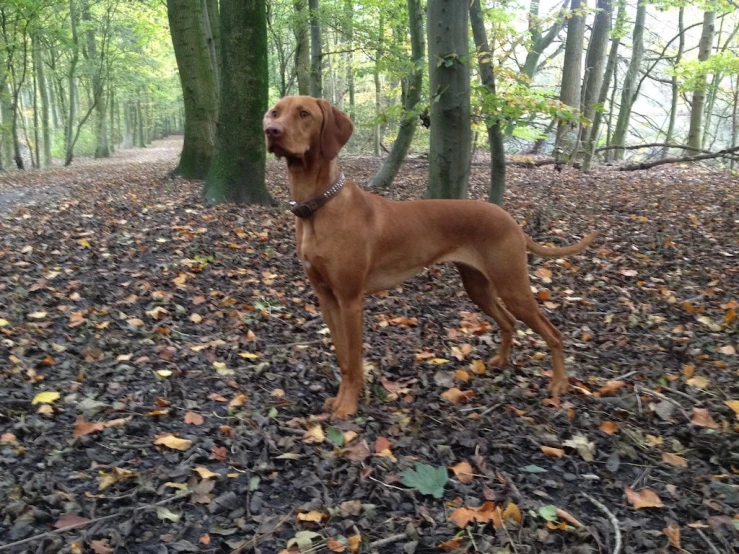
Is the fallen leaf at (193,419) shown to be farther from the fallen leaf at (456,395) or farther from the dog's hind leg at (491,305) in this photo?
the dog's hind leg at (491,305)

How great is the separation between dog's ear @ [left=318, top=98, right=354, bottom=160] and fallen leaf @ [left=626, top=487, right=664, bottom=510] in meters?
2.54

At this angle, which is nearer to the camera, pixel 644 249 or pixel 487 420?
pixel 487 420

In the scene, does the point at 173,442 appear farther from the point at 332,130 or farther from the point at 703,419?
the point at 703,419

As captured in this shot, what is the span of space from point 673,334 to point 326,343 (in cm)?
298

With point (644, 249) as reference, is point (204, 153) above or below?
above

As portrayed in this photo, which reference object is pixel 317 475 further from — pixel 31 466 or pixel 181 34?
pixel 181 34

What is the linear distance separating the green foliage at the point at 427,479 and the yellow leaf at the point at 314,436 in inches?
23.6

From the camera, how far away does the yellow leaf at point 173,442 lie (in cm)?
319

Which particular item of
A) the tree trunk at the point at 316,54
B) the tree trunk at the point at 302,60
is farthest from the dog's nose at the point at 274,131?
the tree trunk at the point at 302,60

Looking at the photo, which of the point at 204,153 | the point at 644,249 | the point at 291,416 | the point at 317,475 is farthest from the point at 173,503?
the point at 204,153

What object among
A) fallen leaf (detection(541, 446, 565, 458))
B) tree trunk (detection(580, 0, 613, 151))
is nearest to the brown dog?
fallen leaf (detection(541, 446, 565, 458))

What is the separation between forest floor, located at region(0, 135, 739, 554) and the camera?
2.61m

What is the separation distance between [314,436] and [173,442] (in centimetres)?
82

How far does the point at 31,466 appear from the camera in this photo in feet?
9.57
